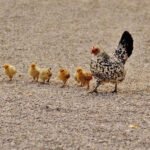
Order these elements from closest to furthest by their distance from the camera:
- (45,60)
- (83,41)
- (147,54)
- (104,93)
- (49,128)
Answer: (49,128) → (104,93) → (45,60) → (147,54) → (83,41)

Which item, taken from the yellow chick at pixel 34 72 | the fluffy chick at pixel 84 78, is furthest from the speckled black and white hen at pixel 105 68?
the yellow chick at pixel 34 72

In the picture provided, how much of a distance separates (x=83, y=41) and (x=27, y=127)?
778 centimetres

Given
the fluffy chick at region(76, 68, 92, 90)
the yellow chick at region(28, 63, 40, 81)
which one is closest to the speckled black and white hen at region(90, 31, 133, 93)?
the fluffy chick at region(76, 68, 92, 90)

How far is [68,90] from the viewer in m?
10.5

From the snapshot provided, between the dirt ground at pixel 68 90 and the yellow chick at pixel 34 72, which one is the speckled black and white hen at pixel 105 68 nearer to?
the dirt ground at pixel 68 90

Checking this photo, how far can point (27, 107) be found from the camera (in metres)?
9.29

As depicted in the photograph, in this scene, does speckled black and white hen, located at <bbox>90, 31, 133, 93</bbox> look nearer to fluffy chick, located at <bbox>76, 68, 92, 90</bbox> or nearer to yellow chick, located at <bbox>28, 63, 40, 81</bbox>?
fluffy chick, located at <bbox>76, 68, 92, 90</bbox>

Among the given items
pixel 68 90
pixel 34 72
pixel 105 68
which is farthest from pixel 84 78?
pixel 34 72

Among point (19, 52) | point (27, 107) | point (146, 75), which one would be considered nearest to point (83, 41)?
point (19, 52)

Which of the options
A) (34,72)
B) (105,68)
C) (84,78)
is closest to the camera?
(105,68)

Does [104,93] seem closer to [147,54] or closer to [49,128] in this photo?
[49,128]

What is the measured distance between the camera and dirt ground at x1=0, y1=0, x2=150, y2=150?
8.06 m

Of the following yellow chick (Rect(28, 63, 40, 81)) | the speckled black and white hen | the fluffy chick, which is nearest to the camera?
the speckled black and white hen

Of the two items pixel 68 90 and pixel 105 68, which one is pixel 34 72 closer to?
pixel 68 90
